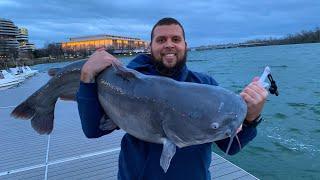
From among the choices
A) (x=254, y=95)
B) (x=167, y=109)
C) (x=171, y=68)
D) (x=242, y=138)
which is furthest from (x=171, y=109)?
(x=242, y=138)

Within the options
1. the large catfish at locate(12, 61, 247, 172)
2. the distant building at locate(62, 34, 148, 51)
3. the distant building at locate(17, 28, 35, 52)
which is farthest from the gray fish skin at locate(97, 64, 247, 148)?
the distant building at locate(17, 28, 35, 52)

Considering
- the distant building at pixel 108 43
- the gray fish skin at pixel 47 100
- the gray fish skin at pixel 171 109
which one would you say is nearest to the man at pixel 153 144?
the gray fish skin at pixel 171 109

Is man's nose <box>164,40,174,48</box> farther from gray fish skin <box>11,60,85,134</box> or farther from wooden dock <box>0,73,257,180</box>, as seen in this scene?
wooden dock <box>0,73,257,180</box>

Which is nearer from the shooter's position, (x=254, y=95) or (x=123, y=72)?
(x=254, y=95)

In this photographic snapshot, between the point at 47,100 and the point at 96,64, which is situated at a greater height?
the point at 96,64

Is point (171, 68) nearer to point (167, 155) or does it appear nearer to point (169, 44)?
point (169, 44)

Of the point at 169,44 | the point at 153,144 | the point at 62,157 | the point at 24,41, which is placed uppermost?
the point at 169,44

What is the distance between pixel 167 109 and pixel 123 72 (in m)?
0.48

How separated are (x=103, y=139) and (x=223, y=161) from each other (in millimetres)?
2504

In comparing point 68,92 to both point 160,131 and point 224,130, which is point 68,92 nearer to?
point 160,131

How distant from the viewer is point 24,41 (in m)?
174

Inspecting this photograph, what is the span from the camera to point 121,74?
2.75 metres

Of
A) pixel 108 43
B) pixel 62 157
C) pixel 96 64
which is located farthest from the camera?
pixel 108 43

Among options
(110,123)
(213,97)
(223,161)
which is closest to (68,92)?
(110,123)
